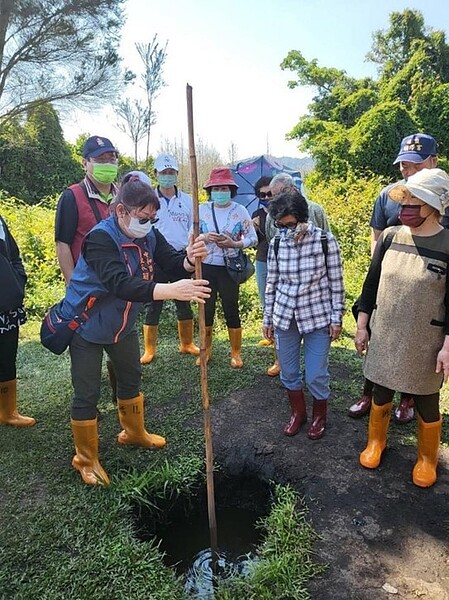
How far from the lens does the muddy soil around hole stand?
225cm

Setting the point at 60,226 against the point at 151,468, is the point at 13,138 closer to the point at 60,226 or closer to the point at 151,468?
the point at 60,226

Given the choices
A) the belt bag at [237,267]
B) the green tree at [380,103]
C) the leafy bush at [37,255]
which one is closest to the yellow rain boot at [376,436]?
the belt bag at [237,267]

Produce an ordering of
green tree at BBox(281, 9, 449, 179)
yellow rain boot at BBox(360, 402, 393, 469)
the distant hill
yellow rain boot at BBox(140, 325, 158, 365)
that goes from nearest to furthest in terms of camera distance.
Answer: yellow rain boot at BBox(360, 402, 393, 469) < yellow rain boot at BBox(140, 325, 158, 365) < green tree at BBox(281, 9, 449, 179) < the distant hill

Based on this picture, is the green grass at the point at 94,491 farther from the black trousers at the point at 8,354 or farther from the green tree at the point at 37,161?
the green tree at the point at 37,161

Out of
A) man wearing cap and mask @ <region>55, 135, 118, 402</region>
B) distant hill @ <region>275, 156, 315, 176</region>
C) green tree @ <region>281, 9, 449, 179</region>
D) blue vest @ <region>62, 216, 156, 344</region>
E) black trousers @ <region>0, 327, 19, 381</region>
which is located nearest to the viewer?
blue vest @ <region>62, 216, 156, 344</region>

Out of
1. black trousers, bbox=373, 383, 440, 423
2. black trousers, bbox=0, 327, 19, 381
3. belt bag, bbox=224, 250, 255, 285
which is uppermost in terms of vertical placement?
belt bag, bbox=224, 250, 255, 285

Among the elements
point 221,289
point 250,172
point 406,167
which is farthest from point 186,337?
point 250,172

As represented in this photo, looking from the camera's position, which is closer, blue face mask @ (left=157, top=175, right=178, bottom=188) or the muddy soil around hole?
the muddy soil around hole

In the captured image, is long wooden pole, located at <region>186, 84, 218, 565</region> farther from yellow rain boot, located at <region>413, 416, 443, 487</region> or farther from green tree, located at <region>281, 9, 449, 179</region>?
green tree, located at <region>281, 9, 449, 179</region>

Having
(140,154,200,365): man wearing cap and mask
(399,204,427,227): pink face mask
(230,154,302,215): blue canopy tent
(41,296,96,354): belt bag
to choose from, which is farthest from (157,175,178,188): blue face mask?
(230,154,302,215): blue canopy tent

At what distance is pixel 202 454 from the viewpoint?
3287mm

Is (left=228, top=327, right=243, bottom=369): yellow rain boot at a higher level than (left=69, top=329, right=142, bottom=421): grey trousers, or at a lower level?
lower

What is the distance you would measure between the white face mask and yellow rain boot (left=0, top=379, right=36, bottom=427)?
1.72 m

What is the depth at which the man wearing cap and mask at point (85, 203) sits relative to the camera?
3180mm
